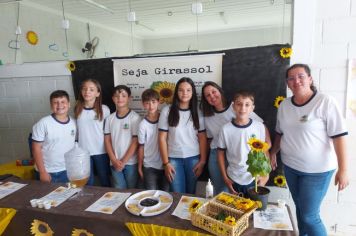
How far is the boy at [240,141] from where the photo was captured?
1.57 m

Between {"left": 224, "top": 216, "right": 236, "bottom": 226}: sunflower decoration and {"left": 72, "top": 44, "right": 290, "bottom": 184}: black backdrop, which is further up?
{"left": 72, "top": 44, "right": 290, "bottom": 184}: black backdrop

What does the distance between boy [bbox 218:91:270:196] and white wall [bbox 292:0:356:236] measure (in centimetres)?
62

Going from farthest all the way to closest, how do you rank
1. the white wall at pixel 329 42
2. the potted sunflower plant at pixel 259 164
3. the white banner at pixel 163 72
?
the white banner at pixel 163 72
the white wall at pixel 329 42
the potted sunflower plant at pixel 259 164

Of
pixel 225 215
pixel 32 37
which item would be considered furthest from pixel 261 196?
pixel 32 37

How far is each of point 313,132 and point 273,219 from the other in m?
0.63

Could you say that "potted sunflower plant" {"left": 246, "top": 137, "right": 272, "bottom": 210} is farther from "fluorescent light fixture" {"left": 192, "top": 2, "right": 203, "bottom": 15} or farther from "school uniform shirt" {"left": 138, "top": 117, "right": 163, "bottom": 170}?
"fluorescent light fixture" {"left": 192, "top": 2, "right": 203, "bottom": 15}

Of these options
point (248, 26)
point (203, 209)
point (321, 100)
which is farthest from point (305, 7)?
point (248, 26)

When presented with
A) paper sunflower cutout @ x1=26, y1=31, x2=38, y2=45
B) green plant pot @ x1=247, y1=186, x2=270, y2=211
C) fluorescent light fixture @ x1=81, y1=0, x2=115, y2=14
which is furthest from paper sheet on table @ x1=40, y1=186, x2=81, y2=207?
fluorescent light fixture @ x1=81, y1=0, x2=115, y2=14

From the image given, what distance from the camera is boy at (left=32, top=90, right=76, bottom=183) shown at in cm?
181

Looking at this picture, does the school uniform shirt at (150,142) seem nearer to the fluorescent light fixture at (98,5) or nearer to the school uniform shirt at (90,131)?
the school uniform shirt at (90,131)

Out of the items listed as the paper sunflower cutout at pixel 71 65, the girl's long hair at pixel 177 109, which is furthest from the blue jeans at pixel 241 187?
the paper sunflower cutout at pixel 71 65

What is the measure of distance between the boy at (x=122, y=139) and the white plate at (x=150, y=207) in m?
0.65

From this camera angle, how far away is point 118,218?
3.70ft

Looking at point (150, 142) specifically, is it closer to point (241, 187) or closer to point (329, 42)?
point (241, 187)
